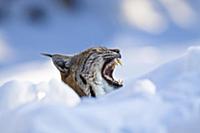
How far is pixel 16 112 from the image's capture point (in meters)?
0.77

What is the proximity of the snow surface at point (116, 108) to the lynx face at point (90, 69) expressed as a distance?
0.33 meters

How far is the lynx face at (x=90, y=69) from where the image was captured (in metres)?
1.24

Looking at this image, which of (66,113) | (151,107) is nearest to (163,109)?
(151,107)

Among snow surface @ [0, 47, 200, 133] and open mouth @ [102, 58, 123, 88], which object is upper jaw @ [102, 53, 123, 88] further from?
snow surface @ [0, 47, 200, 133]

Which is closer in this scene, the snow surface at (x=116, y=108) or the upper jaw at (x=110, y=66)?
the snow surface at (x=116, y=108)

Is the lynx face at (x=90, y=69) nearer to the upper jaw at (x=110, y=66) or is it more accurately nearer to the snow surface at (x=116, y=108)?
the upper jaw at (x=110, y=66)

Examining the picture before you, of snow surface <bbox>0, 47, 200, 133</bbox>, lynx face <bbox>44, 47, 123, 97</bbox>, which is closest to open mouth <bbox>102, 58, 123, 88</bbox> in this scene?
lynx face <bbox>44, 47, 123, 97</bbox>

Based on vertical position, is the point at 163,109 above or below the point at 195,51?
below

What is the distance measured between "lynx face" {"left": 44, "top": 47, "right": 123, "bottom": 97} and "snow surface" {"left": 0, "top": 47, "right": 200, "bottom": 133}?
0.33 m

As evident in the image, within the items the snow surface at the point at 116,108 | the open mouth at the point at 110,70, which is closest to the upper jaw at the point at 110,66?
the open mouth at the point at 110,70

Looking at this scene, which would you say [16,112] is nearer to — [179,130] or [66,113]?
[66,113]

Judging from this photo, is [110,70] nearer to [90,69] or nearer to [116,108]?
[90,69]

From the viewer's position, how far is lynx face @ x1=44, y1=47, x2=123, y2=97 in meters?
1.24

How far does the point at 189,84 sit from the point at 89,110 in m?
0.15
